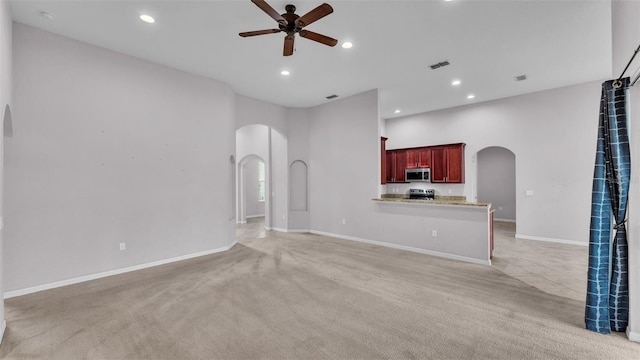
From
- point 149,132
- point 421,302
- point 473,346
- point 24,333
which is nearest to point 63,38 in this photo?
point 149,132

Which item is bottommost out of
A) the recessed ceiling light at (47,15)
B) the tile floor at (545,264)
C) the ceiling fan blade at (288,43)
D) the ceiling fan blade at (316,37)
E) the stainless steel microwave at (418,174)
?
the tile floor at (545,264)

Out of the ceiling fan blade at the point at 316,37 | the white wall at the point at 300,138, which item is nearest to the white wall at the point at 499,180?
the white wall at the point at 300,138

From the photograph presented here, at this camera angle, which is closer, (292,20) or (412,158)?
(292,20)

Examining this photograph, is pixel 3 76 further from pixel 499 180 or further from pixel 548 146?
pixel 499 180

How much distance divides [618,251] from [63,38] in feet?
22.1

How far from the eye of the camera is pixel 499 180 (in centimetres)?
876

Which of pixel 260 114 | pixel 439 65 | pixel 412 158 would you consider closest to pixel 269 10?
pixel 439 65

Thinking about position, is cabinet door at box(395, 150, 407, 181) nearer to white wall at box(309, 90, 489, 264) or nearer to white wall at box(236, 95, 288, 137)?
white wall at box(309, 90, 489, 264)

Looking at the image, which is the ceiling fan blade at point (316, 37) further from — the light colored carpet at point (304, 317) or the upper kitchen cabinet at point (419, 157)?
the upper kitchen cabinet at point (419, 157)

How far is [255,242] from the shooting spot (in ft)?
19.8

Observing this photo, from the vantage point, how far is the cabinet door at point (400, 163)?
8.43 m

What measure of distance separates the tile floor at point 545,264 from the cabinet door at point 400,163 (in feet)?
10.0

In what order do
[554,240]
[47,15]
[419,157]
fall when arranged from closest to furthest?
[47,15]
[554,240]
[419,157]

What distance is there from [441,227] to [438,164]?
127 inches
